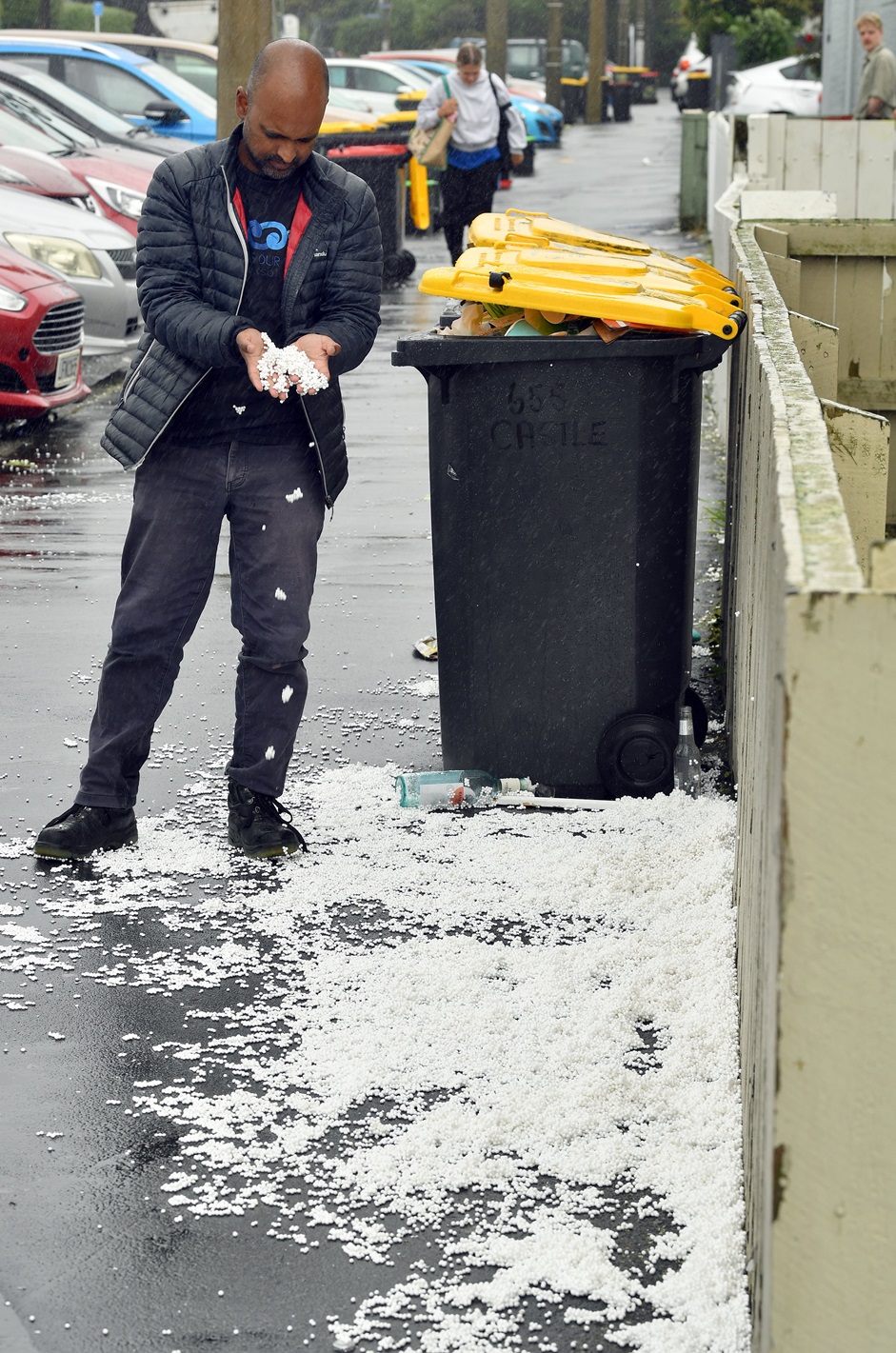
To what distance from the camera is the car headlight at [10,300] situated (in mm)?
10102

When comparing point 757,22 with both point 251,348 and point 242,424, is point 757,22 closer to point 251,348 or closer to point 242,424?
point 242,424

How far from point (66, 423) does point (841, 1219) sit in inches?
377

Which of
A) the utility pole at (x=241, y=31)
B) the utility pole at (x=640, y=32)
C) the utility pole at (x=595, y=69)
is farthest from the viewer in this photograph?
the utility pole at (x=640, y=32)

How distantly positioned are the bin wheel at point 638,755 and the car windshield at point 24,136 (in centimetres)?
1008

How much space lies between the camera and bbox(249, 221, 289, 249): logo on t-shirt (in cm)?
463

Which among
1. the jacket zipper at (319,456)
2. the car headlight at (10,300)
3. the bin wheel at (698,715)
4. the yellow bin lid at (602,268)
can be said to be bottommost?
the bin wheel at (698,715)

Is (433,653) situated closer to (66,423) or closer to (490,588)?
(490,588)

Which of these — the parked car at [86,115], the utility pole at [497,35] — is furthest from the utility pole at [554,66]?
the parked car at [86,115]

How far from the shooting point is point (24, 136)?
46.0ft

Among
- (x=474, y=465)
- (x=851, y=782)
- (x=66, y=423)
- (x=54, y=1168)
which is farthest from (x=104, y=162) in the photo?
(x=851, y=782)

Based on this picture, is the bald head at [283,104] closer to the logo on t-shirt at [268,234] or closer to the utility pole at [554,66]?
the logo on t-shirt at [268,234]

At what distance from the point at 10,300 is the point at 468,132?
7425mm

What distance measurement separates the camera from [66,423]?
37.0 feet

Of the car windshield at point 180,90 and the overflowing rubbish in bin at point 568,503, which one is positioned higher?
the car windshield at point 180,90
